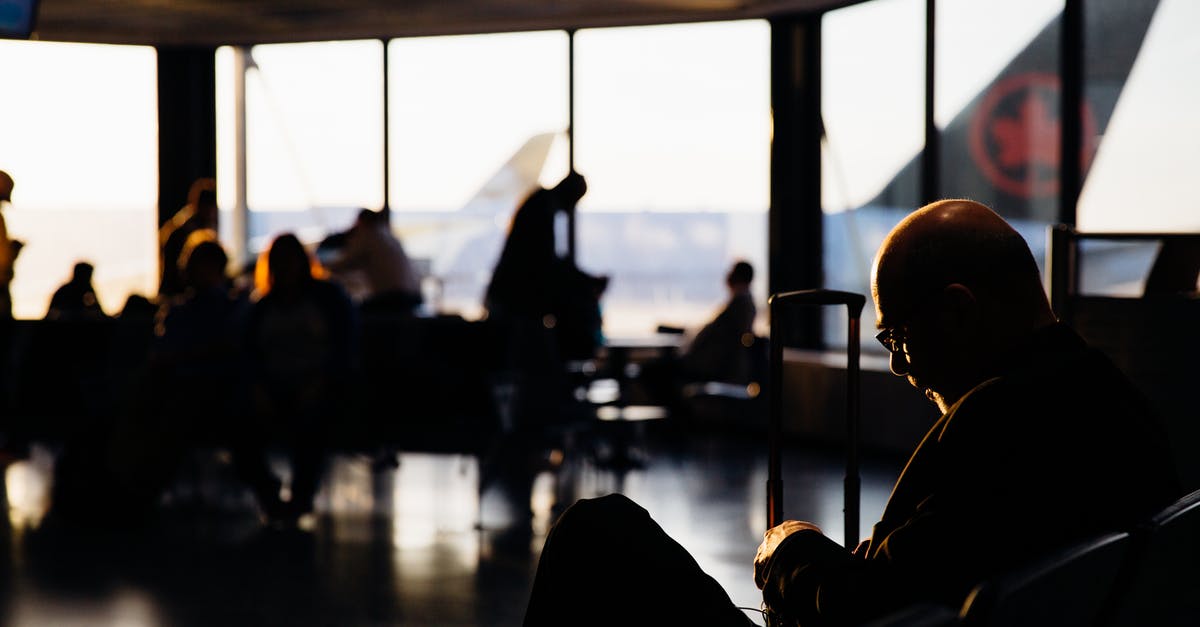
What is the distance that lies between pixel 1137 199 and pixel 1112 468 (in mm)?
5331

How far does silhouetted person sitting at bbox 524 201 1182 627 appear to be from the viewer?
58.3 inches

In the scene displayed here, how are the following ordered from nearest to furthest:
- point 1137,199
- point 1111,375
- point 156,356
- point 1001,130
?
point 1111,375, point 156,356, point 1137,199, point 1001,130

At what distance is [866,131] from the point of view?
26.9 ft

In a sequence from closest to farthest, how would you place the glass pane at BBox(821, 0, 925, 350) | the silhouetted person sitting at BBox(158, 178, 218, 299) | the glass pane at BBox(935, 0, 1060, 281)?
the glass pane at BBox(935, 0, 1060, 281) < the silhouetted person sitting at BBox(158, 178, 218, 299) < the glass pane at BBox(821, 0, 925, 350)

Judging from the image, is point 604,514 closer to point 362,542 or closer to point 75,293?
point 362,542

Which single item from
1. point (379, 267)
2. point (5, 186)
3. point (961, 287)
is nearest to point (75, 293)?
point (379, 267)

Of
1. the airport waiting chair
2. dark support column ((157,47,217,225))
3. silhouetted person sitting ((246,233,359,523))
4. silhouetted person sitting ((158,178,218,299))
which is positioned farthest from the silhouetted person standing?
dark support column ((157,47,217,225))

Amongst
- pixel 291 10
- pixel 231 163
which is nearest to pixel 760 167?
pixel 291 10

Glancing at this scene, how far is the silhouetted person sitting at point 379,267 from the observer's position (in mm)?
8039

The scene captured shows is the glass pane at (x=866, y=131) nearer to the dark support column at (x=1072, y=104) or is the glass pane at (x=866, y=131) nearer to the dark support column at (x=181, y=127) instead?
the dark support column at (x=1072, y=104)

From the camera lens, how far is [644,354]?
915 cm

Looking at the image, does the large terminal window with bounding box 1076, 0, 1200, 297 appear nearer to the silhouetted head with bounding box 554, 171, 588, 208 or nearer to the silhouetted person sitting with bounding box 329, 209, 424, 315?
the silhouetted head with bounding box 554, 171, 588, 208

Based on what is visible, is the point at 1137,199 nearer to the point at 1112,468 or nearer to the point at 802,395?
A: the point at 802,395

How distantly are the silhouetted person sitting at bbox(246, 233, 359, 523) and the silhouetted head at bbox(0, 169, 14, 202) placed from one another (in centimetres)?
232
